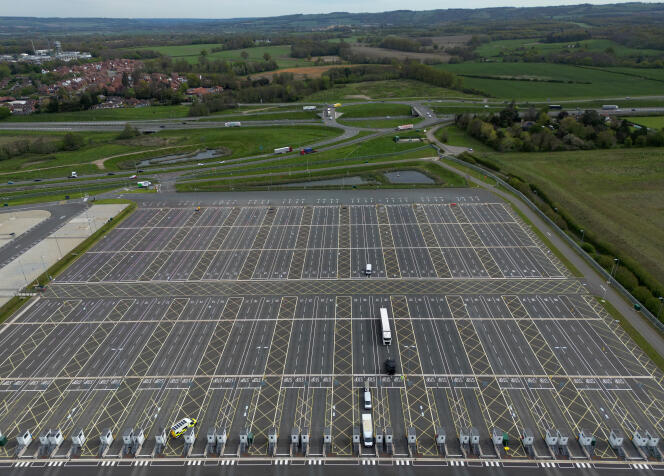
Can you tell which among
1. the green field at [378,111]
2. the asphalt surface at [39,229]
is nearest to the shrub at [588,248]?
the asphalt surface at [39,229]

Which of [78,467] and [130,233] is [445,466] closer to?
[78,467]

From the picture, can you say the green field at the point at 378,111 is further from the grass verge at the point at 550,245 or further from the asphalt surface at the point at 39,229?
the asphalt surface at the point at 39,229

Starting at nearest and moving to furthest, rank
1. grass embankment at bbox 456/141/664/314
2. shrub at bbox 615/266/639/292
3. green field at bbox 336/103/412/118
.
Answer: shrub at bbox 615/266/639/292
grass embankment at bbox 456/141/664/314
green field at bbox 336/103/412/118

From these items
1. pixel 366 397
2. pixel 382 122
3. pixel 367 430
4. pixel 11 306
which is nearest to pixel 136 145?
pixel 382 122

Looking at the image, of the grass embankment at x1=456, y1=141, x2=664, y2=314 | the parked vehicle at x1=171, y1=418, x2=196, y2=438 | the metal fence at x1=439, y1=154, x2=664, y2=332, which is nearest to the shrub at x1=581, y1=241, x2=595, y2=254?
the grass embankment at x1=456, y1=141, x2=664, y2=314

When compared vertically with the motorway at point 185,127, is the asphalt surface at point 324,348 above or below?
below

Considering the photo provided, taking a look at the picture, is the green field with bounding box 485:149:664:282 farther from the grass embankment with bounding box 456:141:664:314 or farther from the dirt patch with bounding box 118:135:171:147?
the dirt patch with bounding box 118:135:171:147

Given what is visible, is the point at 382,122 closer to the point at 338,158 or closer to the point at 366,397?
the point at 338,158
